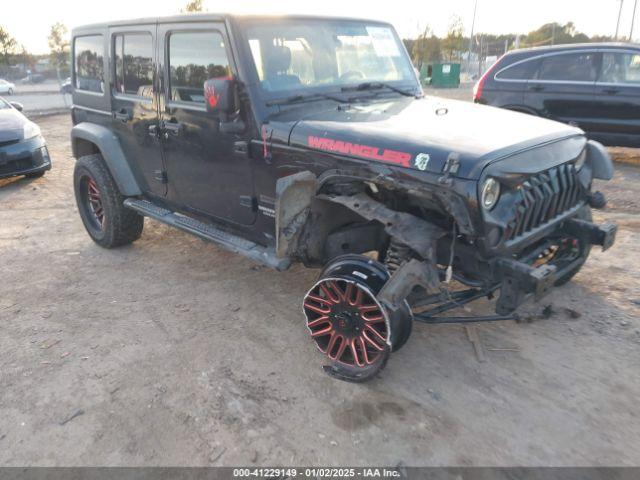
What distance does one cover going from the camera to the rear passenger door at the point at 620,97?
7559 mm

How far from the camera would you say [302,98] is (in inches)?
137

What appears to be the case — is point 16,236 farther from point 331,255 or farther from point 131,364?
point 331,255

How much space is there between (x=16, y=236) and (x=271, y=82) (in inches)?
157

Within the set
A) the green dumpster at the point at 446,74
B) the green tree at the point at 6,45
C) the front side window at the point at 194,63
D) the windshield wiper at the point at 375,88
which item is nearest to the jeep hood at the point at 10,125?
the front side window at the point at 194,63

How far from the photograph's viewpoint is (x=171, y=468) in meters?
2.47

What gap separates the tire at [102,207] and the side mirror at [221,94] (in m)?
2.12

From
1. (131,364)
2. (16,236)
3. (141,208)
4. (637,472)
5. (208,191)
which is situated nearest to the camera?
(637,472)

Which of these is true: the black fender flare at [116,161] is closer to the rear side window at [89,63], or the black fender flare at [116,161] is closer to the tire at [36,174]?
the rear side window at [89,63]

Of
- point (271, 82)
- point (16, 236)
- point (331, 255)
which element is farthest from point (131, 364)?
point (16, 236)

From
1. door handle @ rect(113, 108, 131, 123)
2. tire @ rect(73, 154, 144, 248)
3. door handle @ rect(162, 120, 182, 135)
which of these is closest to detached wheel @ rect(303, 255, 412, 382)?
door handle @ rect(162, 120, 182, 135)

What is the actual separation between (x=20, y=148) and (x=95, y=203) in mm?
3280

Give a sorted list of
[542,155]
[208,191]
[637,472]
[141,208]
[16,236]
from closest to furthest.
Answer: [637,472] < [542,155] < [208,191] < [141,208] < [16,236]

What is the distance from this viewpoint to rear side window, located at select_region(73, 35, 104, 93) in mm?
4738

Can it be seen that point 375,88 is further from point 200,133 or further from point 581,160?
point 581,160
